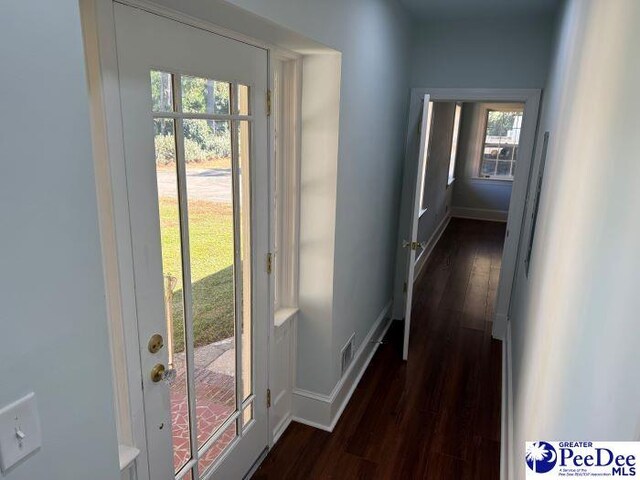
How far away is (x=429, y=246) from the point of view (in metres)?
6.37

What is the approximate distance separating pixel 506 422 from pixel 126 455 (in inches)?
83.3

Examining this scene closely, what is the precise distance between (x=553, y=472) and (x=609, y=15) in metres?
1.25

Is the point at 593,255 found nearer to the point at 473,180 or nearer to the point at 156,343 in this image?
the point at 156,343

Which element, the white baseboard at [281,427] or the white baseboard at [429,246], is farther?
the white baseboard at [429,246]

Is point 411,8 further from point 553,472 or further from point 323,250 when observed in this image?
point 553,472

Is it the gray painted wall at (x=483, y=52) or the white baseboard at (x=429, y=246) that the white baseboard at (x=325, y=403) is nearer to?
the white baseboard at (x=429, y=246)

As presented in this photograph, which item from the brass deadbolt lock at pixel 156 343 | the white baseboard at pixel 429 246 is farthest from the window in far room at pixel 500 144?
the brass deadbolt lock at pixel 156 343

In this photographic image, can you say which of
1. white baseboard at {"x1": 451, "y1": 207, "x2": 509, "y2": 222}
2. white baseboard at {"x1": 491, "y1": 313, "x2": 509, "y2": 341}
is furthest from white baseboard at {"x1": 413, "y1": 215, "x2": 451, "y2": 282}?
white baseboard at {"x1": 491, "y1": 313, "x2": 509, "y2": 341}

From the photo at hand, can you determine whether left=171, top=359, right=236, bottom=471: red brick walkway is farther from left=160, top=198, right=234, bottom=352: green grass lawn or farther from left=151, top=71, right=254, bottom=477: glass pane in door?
left=160, top=198, right=234, bottom=352: green grass lawn

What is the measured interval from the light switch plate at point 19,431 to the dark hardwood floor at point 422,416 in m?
1.67

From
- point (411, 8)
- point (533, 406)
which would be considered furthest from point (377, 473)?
point (411, 8)

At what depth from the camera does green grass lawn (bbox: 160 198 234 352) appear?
158cm

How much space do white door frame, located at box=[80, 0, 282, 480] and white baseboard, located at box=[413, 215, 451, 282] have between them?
12.4 ft

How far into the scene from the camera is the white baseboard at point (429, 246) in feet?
17.9
